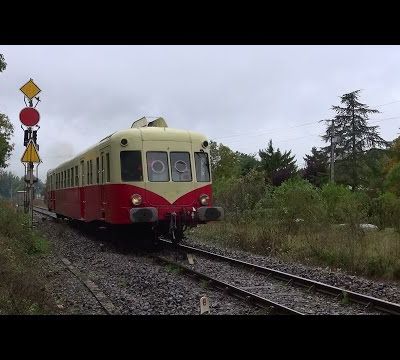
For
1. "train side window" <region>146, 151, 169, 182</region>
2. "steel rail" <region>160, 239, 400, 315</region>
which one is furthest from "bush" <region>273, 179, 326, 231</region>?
"train side window" <region>146, 151, 169, 182</region>

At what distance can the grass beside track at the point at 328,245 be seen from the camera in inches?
437

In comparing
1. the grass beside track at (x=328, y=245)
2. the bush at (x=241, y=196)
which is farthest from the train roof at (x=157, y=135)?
the bush at (x=241, y=196)

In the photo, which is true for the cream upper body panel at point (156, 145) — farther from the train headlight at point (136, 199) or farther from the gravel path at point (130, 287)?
the gravel path at point (130, 287)

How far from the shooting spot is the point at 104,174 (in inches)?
533

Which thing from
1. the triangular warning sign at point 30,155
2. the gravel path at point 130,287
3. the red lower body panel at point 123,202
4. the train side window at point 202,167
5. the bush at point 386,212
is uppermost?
the triangular warning sign at point 30,155

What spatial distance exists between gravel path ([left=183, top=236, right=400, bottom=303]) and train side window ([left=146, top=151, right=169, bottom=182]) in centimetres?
292

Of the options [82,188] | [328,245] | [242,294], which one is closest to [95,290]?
[242,294]

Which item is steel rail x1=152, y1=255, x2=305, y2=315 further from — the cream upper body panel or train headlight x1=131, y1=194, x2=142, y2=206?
the cream upper body panel

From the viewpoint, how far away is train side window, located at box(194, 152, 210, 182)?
13.5m

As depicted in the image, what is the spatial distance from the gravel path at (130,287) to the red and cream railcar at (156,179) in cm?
107

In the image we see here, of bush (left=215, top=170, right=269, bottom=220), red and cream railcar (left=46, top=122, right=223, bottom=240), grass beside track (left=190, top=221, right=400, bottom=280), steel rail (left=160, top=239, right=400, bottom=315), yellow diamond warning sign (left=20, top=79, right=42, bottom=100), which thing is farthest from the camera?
bush (left=215, top=170, right=269, bottom=220)
